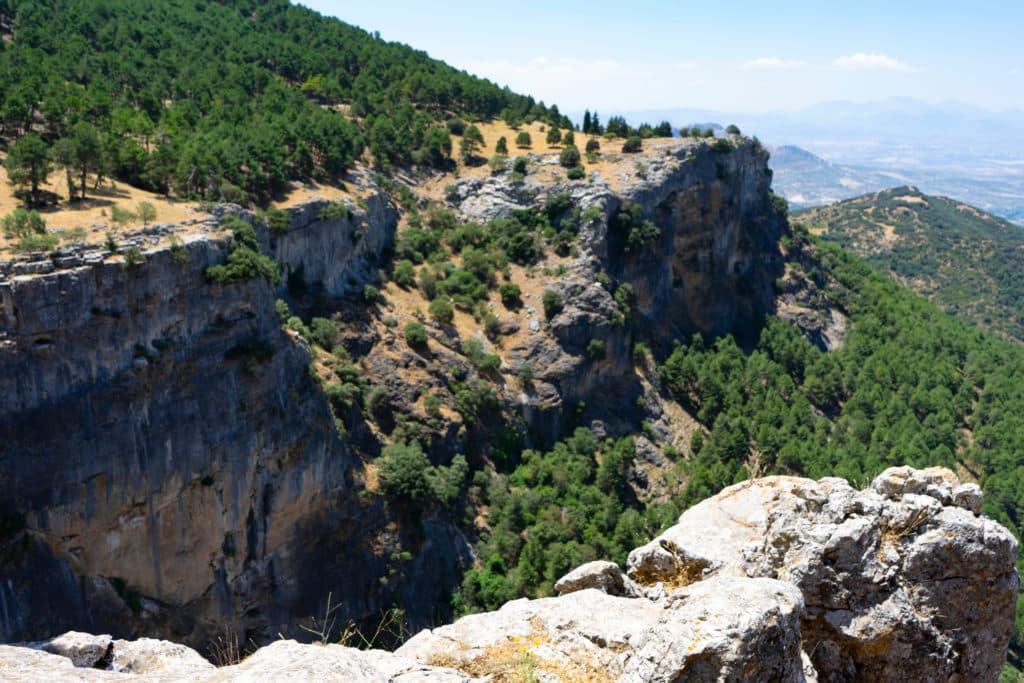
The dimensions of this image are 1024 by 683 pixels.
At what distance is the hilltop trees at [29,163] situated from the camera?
33031mm

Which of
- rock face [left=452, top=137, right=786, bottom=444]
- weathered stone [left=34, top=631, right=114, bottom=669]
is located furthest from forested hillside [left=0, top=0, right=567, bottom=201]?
weathered stone [left=34, top=631, right=114, bottom=669]

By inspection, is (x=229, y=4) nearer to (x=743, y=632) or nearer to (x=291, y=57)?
(x=291, y=57)

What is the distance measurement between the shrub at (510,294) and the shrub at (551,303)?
2571 mm

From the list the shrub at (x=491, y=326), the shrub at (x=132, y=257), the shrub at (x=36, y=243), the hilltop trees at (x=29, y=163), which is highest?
the hilltop trees at (x=29, y=163)

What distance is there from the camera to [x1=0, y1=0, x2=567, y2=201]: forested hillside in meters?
41.1

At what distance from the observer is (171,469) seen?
104 ft

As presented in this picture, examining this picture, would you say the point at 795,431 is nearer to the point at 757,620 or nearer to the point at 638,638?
the point at 638,638

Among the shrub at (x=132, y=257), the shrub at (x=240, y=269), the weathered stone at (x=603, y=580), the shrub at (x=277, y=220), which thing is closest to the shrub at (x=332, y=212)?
the shrub at (x=277, y=220)

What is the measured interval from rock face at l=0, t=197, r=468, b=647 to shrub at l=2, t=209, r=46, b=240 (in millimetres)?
2912

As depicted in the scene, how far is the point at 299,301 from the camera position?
4997 cm

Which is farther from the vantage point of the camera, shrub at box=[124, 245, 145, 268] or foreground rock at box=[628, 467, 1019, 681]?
shrub at box=[124, 245, 145, 268]

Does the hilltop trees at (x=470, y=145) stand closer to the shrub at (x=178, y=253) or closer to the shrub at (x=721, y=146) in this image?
the shrub at (x=721, y=146)

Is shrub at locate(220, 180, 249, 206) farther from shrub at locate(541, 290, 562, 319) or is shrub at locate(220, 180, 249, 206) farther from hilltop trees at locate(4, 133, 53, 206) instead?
shrub at locate(541, 290, 562, 319)

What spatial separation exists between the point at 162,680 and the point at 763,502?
11280mm
